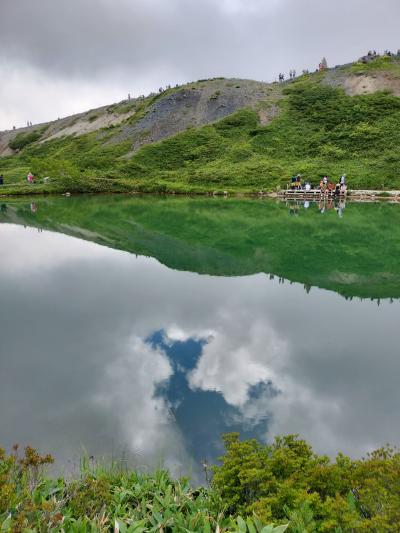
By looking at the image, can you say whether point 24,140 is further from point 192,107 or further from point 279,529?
point 279,529

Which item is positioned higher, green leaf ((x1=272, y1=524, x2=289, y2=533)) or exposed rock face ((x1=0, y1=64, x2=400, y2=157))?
exposed rock face ((x1=0, y1=64, x2=400, y2=157))

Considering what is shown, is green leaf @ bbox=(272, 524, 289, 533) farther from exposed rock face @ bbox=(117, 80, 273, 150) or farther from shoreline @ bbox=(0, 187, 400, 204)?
exposed rock face @ bbox=(117, 80, 273, 150)

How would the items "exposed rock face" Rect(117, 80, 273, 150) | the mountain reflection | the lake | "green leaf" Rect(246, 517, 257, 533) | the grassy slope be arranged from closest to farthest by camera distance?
"green leaf" Rect(246, 517, 257, 533) < the mountain reflection < the lake < the grassy slope < "exposed rock face" Rect(117, 80, 273, 150)

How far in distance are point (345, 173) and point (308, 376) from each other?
197 feet

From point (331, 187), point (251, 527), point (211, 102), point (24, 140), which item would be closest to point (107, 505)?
point (251, 527)

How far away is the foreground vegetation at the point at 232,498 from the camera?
14.3 feet

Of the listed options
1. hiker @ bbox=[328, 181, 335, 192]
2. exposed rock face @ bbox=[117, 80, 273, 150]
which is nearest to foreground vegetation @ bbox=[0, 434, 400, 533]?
hiker @ bbox=[328, 181, 335, 192]

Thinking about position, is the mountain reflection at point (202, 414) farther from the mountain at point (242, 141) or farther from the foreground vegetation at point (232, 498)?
the mountain at point (242, 141)

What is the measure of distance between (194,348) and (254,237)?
60.5 ft

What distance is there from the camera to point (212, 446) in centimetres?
738

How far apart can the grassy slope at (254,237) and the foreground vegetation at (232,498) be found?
12678mm

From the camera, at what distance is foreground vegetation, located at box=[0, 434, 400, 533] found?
4.34m

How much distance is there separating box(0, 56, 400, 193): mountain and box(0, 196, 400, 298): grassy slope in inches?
828

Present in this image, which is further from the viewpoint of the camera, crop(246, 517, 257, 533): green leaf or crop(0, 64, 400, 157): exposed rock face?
crop(0, 64, 400, 157): exposed rock face
